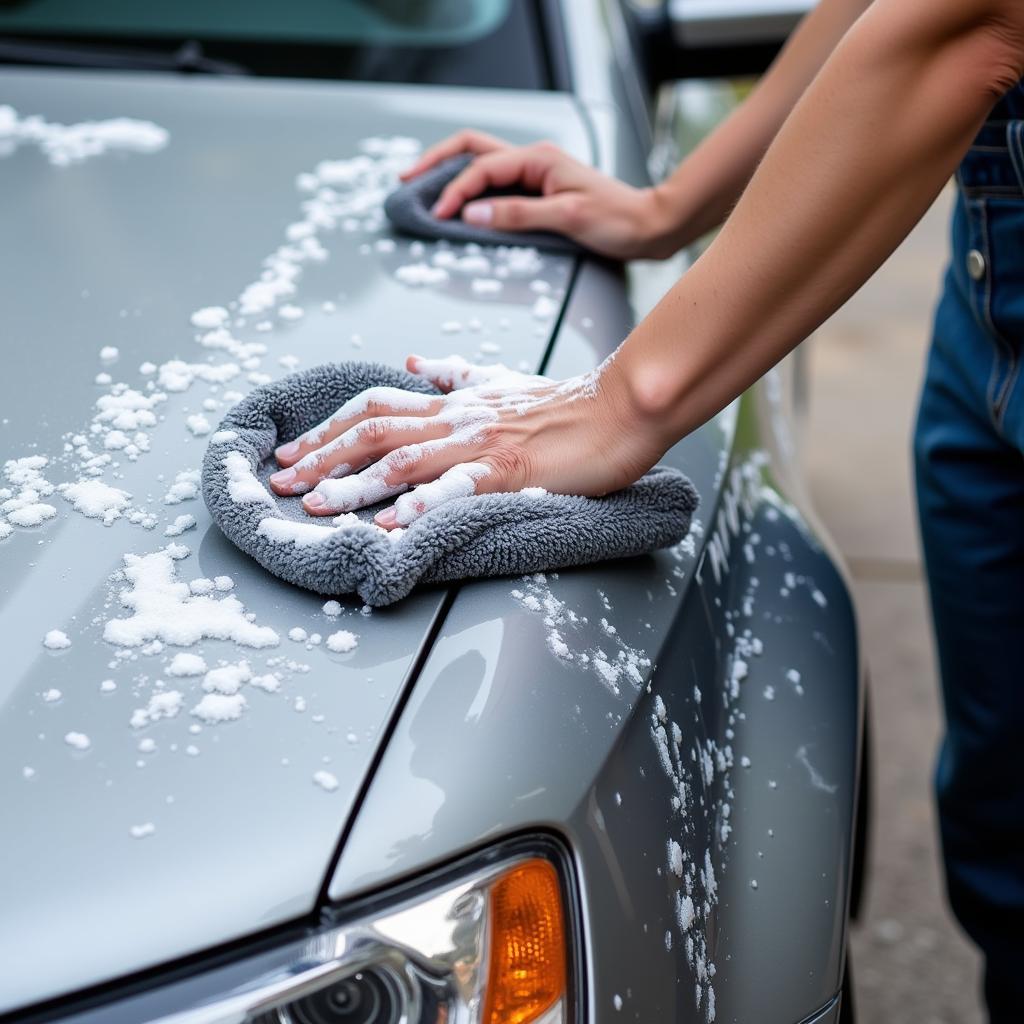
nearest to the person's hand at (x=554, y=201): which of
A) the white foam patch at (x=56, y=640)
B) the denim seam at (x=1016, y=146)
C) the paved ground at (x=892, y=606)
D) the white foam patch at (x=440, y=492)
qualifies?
the denim seam at (x=1016, y=146)

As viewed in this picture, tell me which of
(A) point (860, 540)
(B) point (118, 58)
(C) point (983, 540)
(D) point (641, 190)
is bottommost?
(A) point (860, 540)

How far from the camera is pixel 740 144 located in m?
1.66

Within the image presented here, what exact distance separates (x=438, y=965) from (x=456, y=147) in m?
1.15

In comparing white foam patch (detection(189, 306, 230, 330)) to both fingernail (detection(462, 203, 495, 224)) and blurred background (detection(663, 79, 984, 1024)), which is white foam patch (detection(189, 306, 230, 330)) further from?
blurred background (detection(663, 79, 984, 1024))

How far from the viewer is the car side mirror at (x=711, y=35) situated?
231 centimetres

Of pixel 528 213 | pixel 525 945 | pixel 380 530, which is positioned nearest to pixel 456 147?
pixel 528 213

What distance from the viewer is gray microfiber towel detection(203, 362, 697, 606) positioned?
978 mm

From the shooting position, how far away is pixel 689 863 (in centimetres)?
104

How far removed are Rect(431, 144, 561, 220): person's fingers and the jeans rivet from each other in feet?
1.77

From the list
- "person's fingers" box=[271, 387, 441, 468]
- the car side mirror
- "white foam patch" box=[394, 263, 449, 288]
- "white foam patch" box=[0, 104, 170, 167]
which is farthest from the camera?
the car side mirror

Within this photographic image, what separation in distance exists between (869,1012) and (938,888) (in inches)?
14.3

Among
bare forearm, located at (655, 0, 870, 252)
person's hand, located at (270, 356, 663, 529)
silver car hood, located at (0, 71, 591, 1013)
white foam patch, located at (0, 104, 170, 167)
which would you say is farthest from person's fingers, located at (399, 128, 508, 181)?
person's hand, located at (270, 356, 663, 529)

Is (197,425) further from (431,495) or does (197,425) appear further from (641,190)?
(641,190)

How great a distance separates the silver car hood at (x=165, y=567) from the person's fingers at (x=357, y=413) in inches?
3.6
